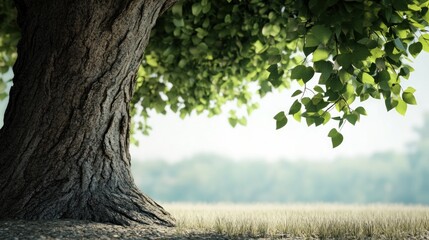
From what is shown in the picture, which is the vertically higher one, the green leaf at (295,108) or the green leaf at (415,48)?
the green leaf at (415,48)

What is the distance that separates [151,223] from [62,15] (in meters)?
2.20

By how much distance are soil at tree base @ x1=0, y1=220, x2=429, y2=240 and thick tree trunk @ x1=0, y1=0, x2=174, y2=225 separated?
0.20 metres

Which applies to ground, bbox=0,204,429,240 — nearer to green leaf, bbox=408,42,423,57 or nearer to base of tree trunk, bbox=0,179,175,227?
base of tree trunk, bbox=0,179,175,227

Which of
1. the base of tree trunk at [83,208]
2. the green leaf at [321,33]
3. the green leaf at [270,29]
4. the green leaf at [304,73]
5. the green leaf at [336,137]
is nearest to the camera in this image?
the green leaf at [321,33]

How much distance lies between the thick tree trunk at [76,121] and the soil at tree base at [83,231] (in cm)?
20

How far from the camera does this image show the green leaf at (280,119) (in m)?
4.79

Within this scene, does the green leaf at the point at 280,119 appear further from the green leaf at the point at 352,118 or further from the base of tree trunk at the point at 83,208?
the base of tree trunk at the point at 83,208

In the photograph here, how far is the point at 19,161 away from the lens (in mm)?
5410

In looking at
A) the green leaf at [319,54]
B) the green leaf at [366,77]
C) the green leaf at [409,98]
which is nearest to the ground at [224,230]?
the green leaf at [409,98]

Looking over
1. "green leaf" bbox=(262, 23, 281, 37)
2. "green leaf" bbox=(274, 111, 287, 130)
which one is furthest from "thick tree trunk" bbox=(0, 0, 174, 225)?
"green leaf" bbox=(262, 23, 281, 37)

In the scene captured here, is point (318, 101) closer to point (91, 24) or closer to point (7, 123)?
point (91, 24)

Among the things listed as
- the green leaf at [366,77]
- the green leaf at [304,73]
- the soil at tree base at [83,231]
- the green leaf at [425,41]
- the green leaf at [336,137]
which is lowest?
the soil at tree base at [83,231]

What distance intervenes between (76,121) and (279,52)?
2.05 m

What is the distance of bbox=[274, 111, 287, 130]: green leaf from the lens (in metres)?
4.79
